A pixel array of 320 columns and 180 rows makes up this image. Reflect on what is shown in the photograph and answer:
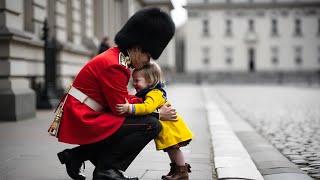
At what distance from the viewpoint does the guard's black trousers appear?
3.75 meters

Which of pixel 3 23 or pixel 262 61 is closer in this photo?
pixel 3 23

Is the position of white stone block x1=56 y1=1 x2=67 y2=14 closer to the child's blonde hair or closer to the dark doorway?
the child's blonde hair

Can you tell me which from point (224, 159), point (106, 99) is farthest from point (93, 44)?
point (106, 99)

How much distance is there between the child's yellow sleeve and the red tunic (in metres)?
0.13

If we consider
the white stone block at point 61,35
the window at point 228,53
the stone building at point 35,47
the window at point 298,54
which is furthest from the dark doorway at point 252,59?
the white stone block at point 61,35

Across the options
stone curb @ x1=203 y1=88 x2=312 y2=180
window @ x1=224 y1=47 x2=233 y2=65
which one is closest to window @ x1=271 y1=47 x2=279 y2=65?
window @ x1=224 y1=47 x2=233 y2=65

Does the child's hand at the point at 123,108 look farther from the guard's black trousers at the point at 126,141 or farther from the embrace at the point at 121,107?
the guard's black trousers at the point at 126,141

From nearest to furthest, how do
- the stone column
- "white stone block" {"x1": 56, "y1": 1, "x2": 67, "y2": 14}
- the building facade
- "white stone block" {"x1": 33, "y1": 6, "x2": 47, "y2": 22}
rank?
the stone column → "white stone block" {"x1": 33, "y1": 6, "x2": 47, "y2": 22} → "white stone block" {"x1": 56, "y1": 1, "x2": 67, "y2": 14} → the building facade

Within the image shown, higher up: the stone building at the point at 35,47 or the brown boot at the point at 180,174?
the stone building at the point at 35,47

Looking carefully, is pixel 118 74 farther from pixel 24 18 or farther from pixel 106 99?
pixel 24 18

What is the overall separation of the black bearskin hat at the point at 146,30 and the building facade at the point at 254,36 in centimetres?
5764

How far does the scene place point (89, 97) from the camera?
374 cm

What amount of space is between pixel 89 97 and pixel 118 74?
31 centimetres

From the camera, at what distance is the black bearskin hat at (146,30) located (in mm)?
3811
